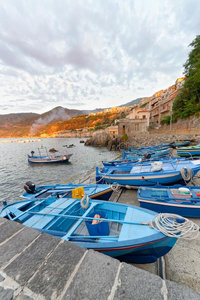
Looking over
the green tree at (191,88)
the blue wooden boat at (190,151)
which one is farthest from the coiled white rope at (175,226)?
the green tree at (191,88)

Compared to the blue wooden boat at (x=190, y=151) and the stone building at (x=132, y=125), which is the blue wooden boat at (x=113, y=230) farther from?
the stone building at (x=132, y=125)

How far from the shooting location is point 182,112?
2716cm

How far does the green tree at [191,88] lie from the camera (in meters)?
24.4

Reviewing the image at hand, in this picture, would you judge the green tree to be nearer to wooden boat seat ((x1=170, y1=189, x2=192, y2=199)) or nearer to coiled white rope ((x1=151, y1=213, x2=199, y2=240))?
wooden boat seat ((x1=170, y1=189, x2=192, y2=199))

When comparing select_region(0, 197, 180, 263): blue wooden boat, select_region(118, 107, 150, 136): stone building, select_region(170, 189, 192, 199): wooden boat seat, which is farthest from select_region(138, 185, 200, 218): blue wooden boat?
select_region(118, 107, 150, 136): stone building

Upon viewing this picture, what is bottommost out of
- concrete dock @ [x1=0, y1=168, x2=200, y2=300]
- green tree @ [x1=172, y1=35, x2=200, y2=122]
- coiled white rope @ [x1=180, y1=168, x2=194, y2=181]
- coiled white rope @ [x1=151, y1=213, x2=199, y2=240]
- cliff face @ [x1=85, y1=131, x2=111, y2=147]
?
cliff face @ [x1=85, y1=131, x2=111, y2=147]

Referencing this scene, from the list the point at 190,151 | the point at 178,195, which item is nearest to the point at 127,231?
the point at 178,195

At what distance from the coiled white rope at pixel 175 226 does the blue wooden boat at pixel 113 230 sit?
13 centimetres

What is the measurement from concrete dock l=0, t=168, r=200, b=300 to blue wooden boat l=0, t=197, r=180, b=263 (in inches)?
68.4

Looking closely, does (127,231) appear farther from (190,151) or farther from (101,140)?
(101,140)

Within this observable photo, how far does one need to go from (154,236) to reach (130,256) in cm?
91

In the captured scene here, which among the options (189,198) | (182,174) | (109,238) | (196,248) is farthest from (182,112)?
(109,238)

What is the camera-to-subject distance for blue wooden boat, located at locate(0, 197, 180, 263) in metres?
2.77

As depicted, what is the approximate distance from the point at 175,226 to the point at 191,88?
33967 mm
